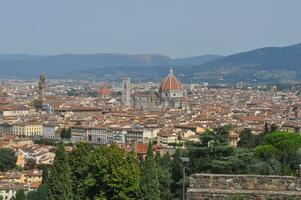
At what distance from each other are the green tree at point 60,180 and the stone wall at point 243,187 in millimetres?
8429

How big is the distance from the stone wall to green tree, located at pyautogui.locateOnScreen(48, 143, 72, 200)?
8.43 meters

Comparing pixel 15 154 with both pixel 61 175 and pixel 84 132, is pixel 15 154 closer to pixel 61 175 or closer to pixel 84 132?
pixel 84 132

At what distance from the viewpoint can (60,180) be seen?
14.8 meters

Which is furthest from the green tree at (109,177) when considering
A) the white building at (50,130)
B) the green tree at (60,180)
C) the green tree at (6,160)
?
the white building at (50,130)

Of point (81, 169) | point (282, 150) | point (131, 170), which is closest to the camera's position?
point (131, 170)

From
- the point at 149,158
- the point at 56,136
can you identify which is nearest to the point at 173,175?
the point at 149,158

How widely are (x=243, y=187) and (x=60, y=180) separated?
349 inches

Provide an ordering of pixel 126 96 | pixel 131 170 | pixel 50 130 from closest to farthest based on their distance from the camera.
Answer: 1. pixel 131 170
2. pixel 50 130
3. pixel 126 96

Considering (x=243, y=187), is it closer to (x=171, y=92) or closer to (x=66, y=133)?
(x=66, y=133)

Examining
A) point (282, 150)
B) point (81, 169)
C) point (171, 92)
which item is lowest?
point (171, 92)

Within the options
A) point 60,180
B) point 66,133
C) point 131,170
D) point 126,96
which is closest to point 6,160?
point 66,133

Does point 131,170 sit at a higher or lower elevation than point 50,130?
higher

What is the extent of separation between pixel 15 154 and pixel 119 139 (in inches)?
704

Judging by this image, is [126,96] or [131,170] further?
[126,96]
